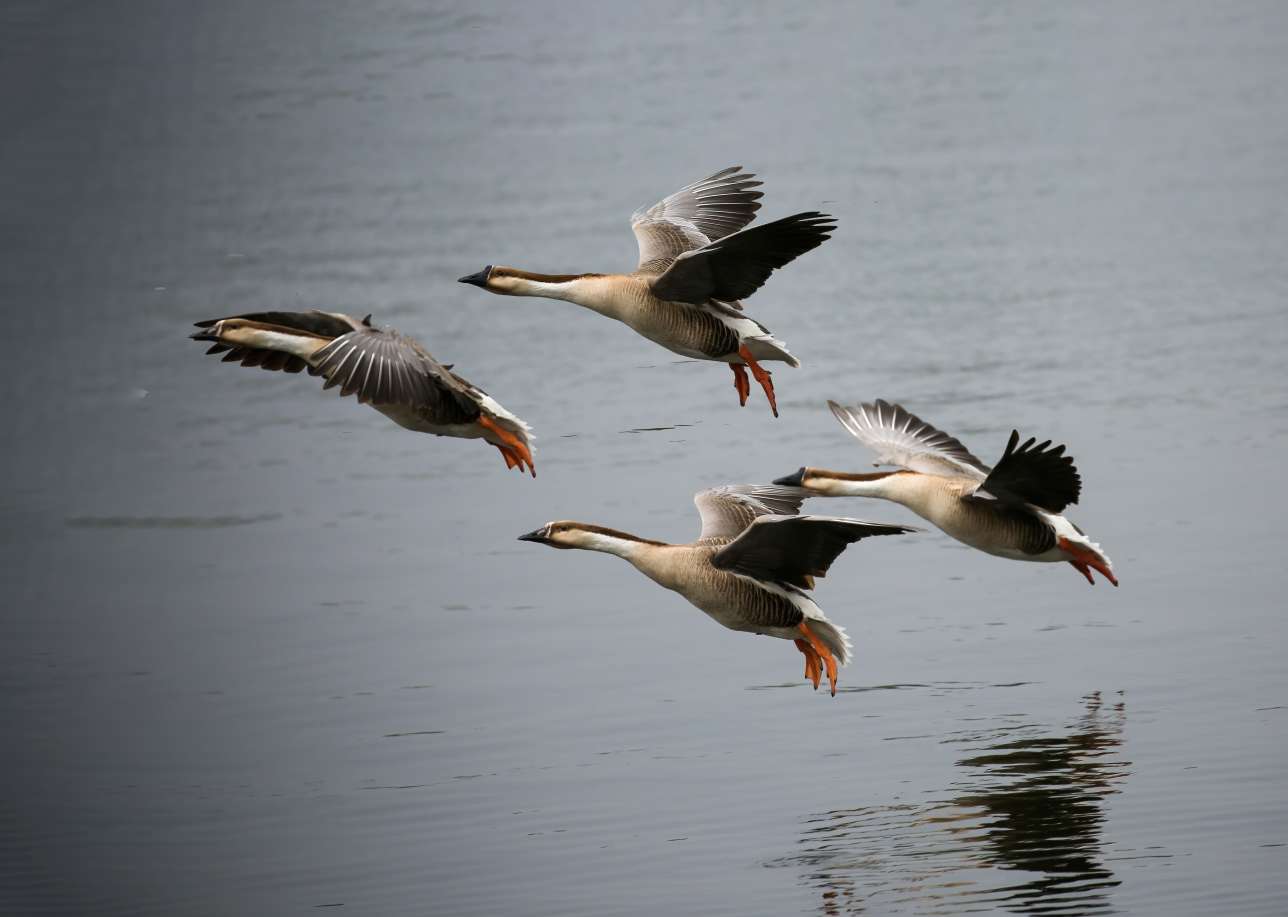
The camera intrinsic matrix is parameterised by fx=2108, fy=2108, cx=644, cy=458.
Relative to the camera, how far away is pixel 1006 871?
11750 mm

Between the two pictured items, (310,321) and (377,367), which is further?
(310,321)

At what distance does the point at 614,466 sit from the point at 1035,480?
928cm

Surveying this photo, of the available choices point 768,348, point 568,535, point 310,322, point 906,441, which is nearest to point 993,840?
point 568,535

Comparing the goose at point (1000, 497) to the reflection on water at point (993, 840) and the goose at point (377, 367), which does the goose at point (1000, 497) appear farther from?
the goose at point (377, 367)

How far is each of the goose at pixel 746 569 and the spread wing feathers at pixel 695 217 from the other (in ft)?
8.20

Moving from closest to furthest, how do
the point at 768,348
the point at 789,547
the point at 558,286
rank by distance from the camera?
the point at 789,547, the point at 558,286, the point at 768,348

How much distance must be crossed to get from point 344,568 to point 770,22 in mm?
25582

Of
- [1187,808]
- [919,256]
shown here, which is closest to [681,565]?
[1187,808]

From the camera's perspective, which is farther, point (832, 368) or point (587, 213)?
point (587, 213)

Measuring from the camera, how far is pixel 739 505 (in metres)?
13.0

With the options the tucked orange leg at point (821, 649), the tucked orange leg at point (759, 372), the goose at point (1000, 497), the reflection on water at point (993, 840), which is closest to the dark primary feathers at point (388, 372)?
the tucked orange leg at point (759, 372)

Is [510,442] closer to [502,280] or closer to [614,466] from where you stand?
[502,280]

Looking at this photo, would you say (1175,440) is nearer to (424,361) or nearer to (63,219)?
(424,361)

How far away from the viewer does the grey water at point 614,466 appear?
1309 cm
